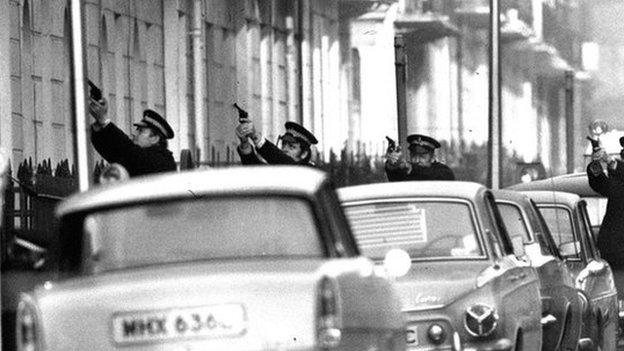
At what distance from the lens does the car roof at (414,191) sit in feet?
52.3

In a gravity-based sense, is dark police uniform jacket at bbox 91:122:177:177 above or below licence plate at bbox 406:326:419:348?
above

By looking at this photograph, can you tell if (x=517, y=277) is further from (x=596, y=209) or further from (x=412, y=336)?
(x=596, y=209)

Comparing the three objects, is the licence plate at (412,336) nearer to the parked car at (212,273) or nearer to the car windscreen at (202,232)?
the parked car at (212,273)

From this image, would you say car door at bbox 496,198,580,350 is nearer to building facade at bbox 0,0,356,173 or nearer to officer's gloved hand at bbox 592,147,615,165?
building facade at bbox 0,0,356,173

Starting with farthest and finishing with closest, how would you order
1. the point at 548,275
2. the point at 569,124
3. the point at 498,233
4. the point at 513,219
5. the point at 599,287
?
the point at 569,124, the point at 599,287, the point at 513,219, the point at 548,275, the point at 498,233

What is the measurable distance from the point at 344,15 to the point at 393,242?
35.0 meters

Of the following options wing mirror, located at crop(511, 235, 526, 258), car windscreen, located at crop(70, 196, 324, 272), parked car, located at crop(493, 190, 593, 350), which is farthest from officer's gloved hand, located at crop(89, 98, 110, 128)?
car windscreen, located at crop(70, 196, 324, 272)

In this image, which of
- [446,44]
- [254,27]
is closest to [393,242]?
[254,27]

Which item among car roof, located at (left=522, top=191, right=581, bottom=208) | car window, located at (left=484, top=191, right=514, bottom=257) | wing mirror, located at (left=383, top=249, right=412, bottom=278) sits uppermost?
car roof, located at (left=522, top=191, right=581, bottom=208)

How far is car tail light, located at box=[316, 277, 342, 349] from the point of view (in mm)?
10820

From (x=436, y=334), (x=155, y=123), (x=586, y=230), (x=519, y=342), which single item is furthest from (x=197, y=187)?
(x=586, y=230)

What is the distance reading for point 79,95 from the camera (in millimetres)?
17781

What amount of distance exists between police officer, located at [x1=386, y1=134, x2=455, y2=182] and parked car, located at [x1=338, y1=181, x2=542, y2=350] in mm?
6647

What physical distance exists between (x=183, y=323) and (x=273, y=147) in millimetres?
9716
